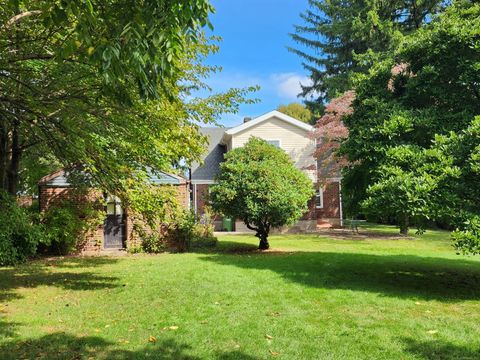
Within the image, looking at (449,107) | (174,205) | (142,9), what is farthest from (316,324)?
(449,107)

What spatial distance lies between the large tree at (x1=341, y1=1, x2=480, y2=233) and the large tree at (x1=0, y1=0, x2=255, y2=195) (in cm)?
344

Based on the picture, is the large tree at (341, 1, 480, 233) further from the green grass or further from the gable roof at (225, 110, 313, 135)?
the gable roof at (225, 110, 313, 135)

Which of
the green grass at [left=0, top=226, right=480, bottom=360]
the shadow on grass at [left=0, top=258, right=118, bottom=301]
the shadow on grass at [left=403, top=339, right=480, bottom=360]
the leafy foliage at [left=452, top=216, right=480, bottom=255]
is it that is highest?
the leafy foliage at [left=452, top=216, right=480, bottom=255]

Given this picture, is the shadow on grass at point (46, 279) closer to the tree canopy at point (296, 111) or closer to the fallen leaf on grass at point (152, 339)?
the fallen leaf on grass at point (152, 339)

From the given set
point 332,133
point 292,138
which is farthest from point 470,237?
point 292,138

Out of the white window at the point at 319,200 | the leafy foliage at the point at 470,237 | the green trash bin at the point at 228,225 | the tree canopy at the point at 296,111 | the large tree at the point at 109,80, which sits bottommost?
the green trash bin at the point at 228,225

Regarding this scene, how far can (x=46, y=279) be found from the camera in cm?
1027

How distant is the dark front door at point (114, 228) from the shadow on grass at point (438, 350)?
544 inches

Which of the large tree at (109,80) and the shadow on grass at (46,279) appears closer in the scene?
the large tree at (109,80)

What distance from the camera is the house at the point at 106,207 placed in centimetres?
1634

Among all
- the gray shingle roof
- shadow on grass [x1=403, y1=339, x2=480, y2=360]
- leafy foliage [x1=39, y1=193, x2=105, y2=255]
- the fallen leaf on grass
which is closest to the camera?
shadow on grass [x1=403, y1=339, x2=480, y2=360]

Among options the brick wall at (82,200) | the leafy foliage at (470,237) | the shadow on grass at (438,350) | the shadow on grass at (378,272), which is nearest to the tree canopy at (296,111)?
the brick wall at (82,200)

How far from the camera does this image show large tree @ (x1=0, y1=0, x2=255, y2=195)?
12.2 ft

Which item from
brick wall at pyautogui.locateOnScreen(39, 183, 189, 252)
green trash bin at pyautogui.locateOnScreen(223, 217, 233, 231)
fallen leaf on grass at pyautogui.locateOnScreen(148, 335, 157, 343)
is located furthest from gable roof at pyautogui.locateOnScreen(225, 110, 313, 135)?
fallen leaf on grass at pyautogui.locateOnScreen(148, 335, 157, 343)
